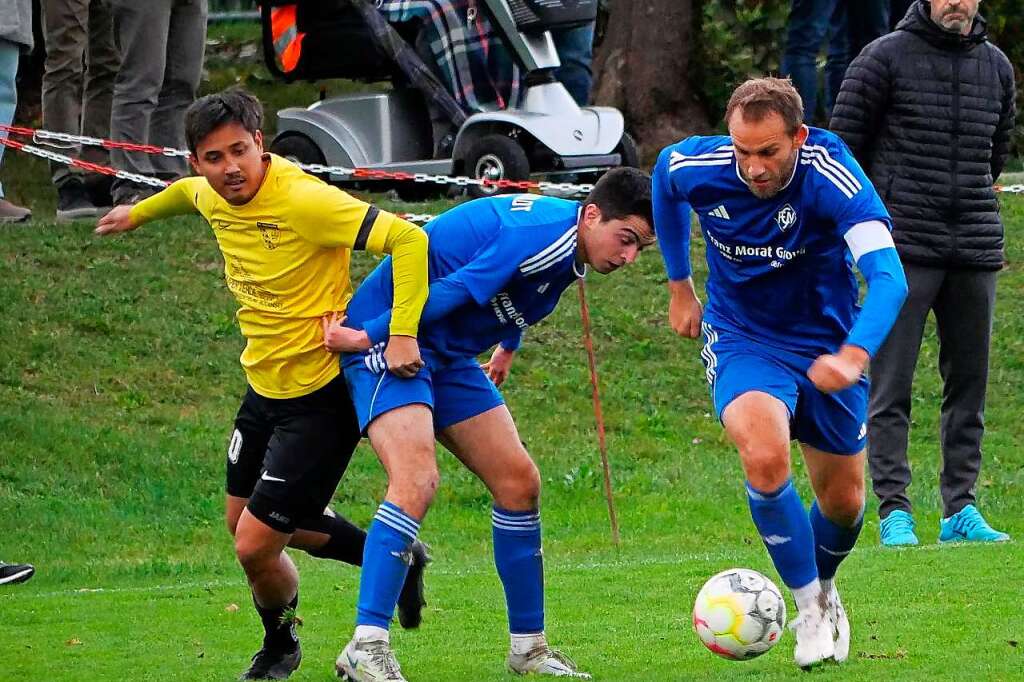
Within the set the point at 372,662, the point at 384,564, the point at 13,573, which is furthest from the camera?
the point at 13,573

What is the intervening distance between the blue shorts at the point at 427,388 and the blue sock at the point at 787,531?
112 centimetres

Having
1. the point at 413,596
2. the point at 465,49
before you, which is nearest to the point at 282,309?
the point at 413,596

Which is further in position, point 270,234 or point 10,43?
point 10,43

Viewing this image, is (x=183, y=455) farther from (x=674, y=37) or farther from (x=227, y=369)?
(x=674, y=37)

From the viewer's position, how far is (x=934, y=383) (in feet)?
46.0

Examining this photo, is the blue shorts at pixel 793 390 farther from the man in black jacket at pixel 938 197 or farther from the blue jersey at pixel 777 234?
the man in black jacket at pixel 938 197

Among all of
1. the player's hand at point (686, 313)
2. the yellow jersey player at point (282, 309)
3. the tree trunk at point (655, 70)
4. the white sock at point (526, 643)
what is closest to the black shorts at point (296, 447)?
the yellow jersey player at point (282, 309)

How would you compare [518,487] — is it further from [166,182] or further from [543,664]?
[166,182]

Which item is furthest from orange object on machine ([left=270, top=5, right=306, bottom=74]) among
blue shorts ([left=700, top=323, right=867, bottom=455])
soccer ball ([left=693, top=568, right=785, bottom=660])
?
soccer ball ([left=693, top=568, right=785, bottom=660])

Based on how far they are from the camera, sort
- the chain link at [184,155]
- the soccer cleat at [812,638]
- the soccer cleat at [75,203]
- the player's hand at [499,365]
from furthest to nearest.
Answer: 1. the soccer cleat at [75,203]
2. the chain link at [184,155]
3. the player's hand at [499,365]
4. the soccer cleat at [812,638]

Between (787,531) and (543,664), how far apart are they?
103cm

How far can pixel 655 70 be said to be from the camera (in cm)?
1825

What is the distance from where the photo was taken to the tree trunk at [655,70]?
18234 mm

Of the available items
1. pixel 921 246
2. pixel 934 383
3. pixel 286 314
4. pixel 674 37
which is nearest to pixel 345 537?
pixel 286 314
